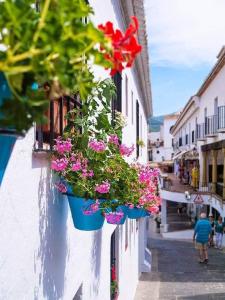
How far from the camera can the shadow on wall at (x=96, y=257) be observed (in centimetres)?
520

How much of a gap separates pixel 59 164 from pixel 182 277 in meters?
12.9

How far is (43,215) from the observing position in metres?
Result: 2.99

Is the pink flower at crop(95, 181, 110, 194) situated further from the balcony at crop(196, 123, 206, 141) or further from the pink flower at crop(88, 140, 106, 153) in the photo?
the balcony at crop(196, 123, 206, 141)

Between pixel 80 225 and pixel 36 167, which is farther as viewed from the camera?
pixel 80 225

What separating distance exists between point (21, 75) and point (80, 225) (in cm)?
238

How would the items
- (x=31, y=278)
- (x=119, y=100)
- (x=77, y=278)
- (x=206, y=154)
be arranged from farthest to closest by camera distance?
(x=206, y=154)
(x=119, y=100)
(x=77, y=278)
(x=31, y=278)

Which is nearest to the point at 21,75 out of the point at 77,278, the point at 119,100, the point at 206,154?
the point at 77,278

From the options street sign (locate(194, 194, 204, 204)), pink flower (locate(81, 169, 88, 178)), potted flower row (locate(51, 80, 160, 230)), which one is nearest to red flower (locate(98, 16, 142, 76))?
potted flower row (locate(51, 80, 160, 230))

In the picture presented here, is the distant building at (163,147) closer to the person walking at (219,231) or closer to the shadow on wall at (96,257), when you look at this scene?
the person walking at (219,231)

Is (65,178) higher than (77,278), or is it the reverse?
(65,178)

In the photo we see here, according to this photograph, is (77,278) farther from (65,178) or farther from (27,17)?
(27,17)

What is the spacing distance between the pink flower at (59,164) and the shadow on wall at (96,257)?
2.30 m

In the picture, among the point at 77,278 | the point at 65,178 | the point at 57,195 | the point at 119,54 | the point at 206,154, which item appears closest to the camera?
the point at 119,54

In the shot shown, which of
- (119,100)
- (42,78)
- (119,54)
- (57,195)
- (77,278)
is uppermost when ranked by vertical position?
(119,100)
